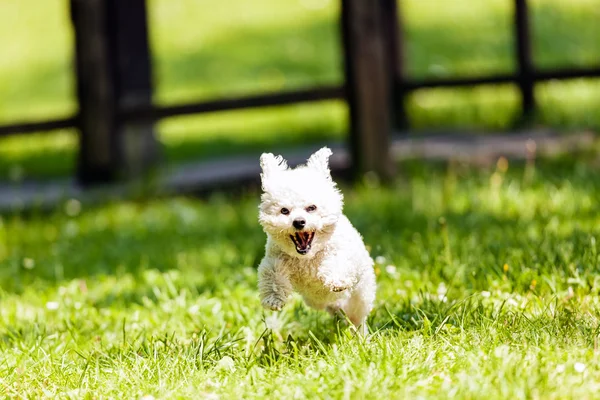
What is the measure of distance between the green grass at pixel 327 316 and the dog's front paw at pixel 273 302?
0.65ft

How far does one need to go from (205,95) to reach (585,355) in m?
10.3

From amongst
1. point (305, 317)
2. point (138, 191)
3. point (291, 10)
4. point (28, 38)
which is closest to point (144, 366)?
point (305, 317)

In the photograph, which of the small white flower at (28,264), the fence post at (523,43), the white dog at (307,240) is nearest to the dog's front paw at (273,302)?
the white dog at (307,240)

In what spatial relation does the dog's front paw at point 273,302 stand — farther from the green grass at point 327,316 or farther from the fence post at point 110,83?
the fence post at point 110,83

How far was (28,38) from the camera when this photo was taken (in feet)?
55.3

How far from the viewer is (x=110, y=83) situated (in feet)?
24.0

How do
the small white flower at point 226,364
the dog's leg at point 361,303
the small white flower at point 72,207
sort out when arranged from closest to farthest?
the small white flower at point 226,364, the dog's leg at point 361,303, the small white flower at point 72,207

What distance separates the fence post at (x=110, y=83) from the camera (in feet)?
23.9

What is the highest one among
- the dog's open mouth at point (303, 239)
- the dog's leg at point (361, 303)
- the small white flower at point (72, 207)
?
the dog's open mouth at point (303, 239)

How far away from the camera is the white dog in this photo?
9.77 ft

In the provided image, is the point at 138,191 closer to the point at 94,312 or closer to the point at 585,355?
the point at 94,312

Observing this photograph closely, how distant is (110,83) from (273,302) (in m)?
4.64

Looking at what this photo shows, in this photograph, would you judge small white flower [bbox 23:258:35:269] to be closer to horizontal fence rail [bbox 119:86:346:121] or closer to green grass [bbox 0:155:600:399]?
green grass [bbox 0:155:600:399]

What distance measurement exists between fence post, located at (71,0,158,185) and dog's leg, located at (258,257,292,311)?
4425 millimetres
